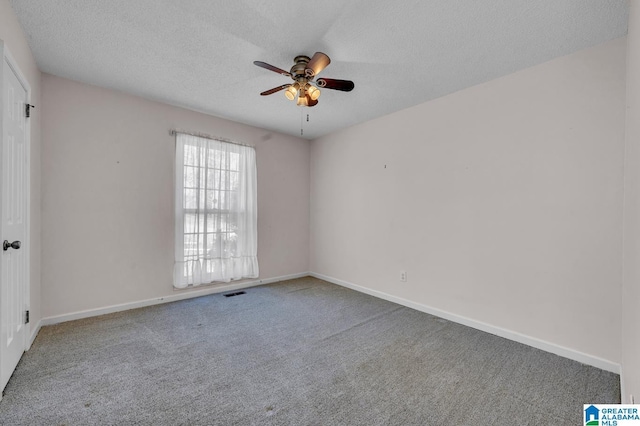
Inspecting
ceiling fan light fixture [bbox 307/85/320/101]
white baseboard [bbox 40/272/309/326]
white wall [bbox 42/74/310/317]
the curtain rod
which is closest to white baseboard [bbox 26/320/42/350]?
A: white baseboard [bbox 40/272/309/326]

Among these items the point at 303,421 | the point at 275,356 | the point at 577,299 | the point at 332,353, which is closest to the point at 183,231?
the point at 275,356

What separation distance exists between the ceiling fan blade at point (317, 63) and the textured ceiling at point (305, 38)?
19cm

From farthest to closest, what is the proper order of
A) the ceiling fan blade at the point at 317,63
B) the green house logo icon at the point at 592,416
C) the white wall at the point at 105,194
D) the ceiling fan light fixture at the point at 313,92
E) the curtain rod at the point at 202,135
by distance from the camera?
the curtain rod at the point at 202,135 → the white wall at the point at 105,194 → the ceiling fan light fixture at the point at 313,92 → the ceiling fan blade at the point at 317,63 → the green house logo icon at the point at 592,416

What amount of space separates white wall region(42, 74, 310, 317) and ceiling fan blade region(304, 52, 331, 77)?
221 cm

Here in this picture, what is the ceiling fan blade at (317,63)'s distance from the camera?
6.64ft

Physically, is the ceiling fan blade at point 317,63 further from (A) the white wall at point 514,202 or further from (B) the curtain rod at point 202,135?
(B) the curtain rod at point 202,135

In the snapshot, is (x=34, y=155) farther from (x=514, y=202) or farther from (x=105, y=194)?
(x=514, y=202)

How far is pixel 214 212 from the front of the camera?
3863 mm

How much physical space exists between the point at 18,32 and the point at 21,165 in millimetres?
963

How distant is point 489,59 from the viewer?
2.36 meters

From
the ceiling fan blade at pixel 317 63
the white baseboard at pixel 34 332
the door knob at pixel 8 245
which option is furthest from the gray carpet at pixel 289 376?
the ceiling fan blade at pixel 317 63

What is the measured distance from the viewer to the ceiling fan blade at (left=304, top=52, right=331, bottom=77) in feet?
6.64

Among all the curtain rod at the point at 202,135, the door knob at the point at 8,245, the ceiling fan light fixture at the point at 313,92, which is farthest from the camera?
the curtain rod at the point at 202,135

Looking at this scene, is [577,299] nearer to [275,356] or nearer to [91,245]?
[275,356]
